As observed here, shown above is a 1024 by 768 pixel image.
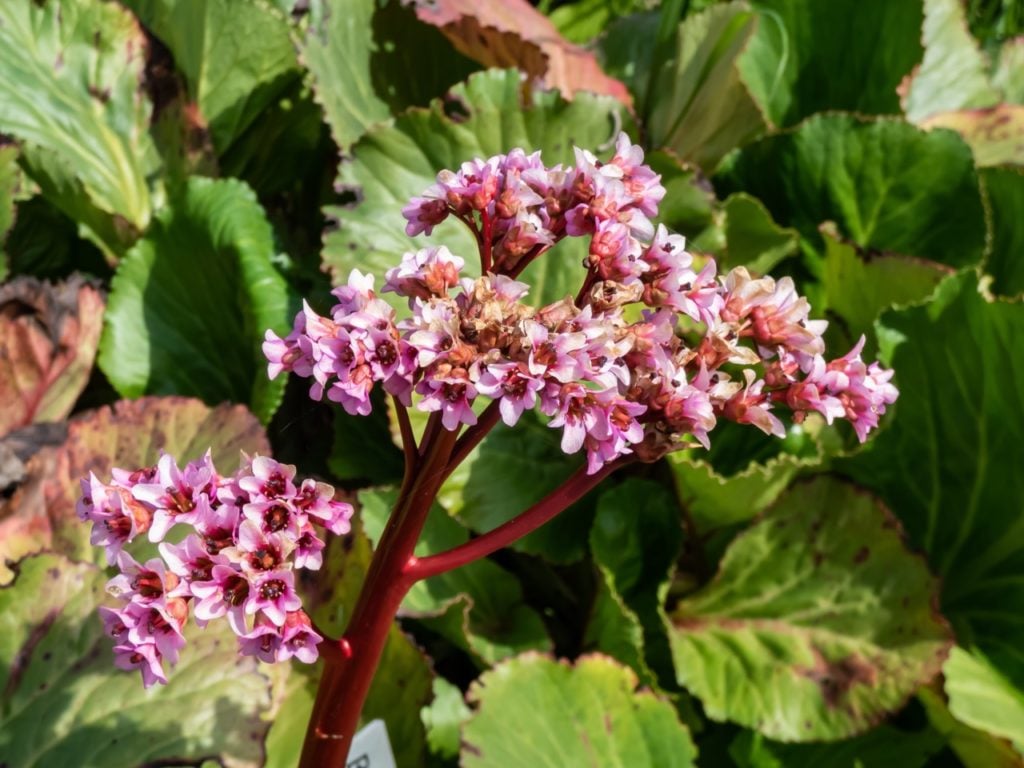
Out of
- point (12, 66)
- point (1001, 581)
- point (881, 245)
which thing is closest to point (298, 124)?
point (12, 66)

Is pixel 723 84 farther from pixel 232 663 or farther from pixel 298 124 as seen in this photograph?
pixel 232 663

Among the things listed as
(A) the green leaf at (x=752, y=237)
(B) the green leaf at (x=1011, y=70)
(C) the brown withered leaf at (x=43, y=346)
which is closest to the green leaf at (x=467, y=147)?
(A) the green leaf at (x=752, y=237)

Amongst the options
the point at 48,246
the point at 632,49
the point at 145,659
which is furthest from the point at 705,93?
the point at 145,659

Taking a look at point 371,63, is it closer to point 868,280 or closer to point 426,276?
point 868,280

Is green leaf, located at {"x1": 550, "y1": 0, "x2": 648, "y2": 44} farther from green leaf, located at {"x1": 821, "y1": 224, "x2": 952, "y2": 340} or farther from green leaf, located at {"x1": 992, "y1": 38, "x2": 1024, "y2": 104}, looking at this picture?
green leaf, located at {"x1": 821, "y1": 224, "x2": 952, "y2": 340}

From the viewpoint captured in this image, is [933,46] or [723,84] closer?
[723,84]

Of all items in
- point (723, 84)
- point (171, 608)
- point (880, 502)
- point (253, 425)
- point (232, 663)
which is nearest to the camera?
point (171, 608)

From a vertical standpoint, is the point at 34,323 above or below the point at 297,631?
below

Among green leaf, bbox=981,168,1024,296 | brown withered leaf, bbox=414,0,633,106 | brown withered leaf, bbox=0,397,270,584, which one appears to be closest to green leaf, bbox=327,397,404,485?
brown withered leaf, bbox=0,397,270,584
